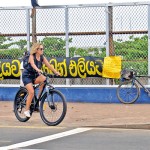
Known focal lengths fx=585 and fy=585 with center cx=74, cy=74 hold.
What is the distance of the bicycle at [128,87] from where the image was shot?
15852 mm

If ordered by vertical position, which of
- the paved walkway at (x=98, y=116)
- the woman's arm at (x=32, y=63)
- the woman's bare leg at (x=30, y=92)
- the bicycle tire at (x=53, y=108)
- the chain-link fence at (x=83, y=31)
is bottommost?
the paved walkway at (x=98, y=116)

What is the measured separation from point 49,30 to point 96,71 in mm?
1753

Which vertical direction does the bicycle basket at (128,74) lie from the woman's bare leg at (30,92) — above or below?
above

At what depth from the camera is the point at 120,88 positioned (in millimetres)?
16047

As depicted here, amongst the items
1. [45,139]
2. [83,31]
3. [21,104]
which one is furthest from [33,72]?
[83,31]

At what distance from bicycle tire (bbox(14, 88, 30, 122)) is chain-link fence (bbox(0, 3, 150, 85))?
4.24 metres

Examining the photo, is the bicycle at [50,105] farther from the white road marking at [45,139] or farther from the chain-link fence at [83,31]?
the chain-link fence at [83,31]

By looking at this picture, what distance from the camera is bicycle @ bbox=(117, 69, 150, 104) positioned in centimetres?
1585

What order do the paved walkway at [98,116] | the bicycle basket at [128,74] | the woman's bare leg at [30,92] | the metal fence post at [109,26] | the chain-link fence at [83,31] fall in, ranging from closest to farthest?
the paved walkway at [98,116], the woman's bare leg at [30,92], the chain-link fence at [83,31], the bicycle basket at [128,74], the metal fence post at [109,26]

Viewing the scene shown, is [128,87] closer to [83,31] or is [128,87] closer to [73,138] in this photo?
[83,31]

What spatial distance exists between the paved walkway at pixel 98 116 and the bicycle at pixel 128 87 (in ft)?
1.35

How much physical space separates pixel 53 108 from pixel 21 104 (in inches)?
45.1

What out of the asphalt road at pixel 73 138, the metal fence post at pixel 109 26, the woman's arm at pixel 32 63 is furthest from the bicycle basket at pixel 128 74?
the asphalt road at pixel 73 138

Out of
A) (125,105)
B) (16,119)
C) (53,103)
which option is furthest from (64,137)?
(125,105)
